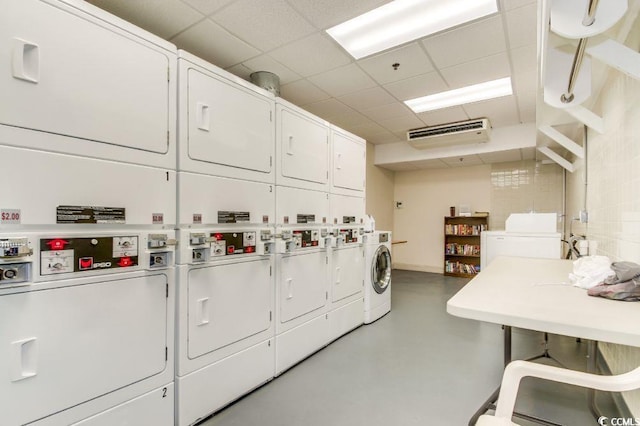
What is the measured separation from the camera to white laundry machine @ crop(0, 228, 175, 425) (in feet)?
4.14

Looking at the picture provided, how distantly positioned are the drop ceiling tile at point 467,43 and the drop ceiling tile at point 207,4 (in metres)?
1.77

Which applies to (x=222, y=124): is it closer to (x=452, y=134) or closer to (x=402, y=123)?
(x=402, y=123)

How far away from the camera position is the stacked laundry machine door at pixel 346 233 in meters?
3.25

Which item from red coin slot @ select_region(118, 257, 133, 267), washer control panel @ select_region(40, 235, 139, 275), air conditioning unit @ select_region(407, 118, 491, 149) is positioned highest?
air conditioning unit @ select_region(407, 118, 491, 149)

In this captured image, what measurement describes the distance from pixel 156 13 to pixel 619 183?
3.75m

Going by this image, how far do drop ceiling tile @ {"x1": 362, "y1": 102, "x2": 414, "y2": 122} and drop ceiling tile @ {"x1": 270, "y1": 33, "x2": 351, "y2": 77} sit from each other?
4.65ft

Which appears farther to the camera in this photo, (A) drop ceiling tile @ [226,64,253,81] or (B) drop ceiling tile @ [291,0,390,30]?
(A) drop ceiling tile @ [226,64,253,81]

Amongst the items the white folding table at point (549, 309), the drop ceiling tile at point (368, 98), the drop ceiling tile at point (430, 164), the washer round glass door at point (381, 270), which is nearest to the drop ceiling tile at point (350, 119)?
the drop ceiling tile at point (368, 98)

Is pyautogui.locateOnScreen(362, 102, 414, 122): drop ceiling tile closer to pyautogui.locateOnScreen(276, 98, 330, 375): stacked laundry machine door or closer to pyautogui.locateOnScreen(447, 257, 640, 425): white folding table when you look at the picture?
pyautogui.locateOnScreen(276, 98, 330, 375): stacked laundry machine door

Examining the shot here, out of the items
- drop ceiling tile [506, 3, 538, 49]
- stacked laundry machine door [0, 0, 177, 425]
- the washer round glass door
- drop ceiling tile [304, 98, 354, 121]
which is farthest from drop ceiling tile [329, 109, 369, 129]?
stacked laundry machine door [0, 0, 177, 425]

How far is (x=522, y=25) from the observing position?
2.52 metres

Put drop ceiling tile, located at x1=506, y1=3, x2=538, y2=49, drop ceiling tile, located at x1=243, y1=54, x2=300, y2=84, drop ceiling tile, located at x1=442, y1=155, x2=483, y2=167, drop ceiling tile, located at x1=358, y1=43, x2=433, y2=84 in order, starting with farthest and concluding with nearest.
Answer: drop ceiling tile, located at x1=442, y1=155, x2=483, y2=167, drop ceiling tile, located at x1=243, y1=54, x2=300, y2=84, drop ceiling tile, located at x1=358, y1=43, x2=433, y2=84, drop ceiling tile, located at x1=506, y1=3, x2=538, y2=49

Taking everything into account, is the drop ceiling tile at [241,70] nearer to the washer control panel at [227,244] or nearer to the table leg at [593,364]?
the washer control panel at [227,244]

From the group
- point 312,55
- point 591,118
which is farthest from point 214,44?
point 591,118
